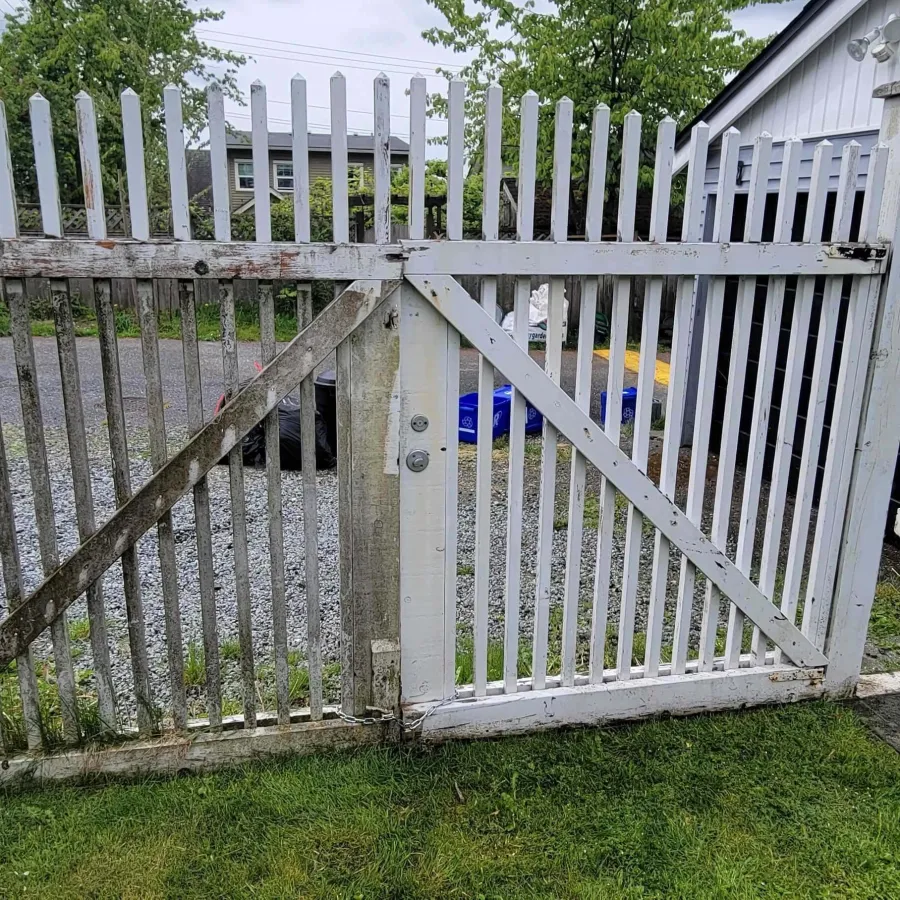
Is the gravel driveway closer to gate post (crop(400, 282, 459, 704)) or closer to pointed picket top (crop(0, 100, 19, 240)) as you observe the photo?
gate post (crop(400, 282, 459, 704))

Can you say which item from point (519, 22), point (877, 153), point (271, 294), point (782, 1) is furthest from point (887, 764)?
point (782, 1)

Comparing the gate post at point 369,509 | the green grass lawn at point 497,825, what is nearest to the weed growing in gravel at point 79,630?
the green grass lawn at point 497,825

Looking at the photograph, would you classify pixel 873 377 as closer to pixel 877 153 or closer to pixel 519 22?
pixel 877 153

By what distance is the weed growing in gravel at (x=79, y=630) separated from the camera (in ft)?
12.1

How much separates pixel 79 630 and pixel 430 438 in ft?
7.59

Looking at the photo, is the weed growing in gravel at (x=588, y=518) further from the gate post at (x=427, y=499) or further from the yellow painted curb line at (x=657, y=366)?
the yellow painted curb line at (x=657, y=366)

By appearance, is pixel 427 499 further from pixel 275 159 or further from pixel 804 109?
pixel 275 159

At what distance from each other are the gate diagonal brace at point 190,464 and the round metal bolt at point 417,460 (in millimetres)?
421

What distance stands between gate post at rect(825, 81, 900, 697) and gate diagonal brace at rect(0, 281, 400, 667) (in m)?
1.74

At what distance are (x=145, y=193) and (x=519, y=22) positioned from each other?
17127 millimetres

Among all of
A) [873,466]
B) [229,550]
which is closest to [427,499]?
[873,466]

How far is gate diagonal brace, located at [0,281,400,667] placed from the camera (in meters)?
2.32

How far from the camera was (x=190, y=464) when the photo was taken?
92.1 inches

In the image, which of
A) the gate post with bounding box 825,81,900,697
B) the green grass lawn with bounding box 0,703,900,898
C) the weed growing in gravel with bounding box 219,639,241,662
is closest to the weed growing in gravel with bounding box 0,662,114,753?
the green grass lawn with bounding box 0,703,900,898
